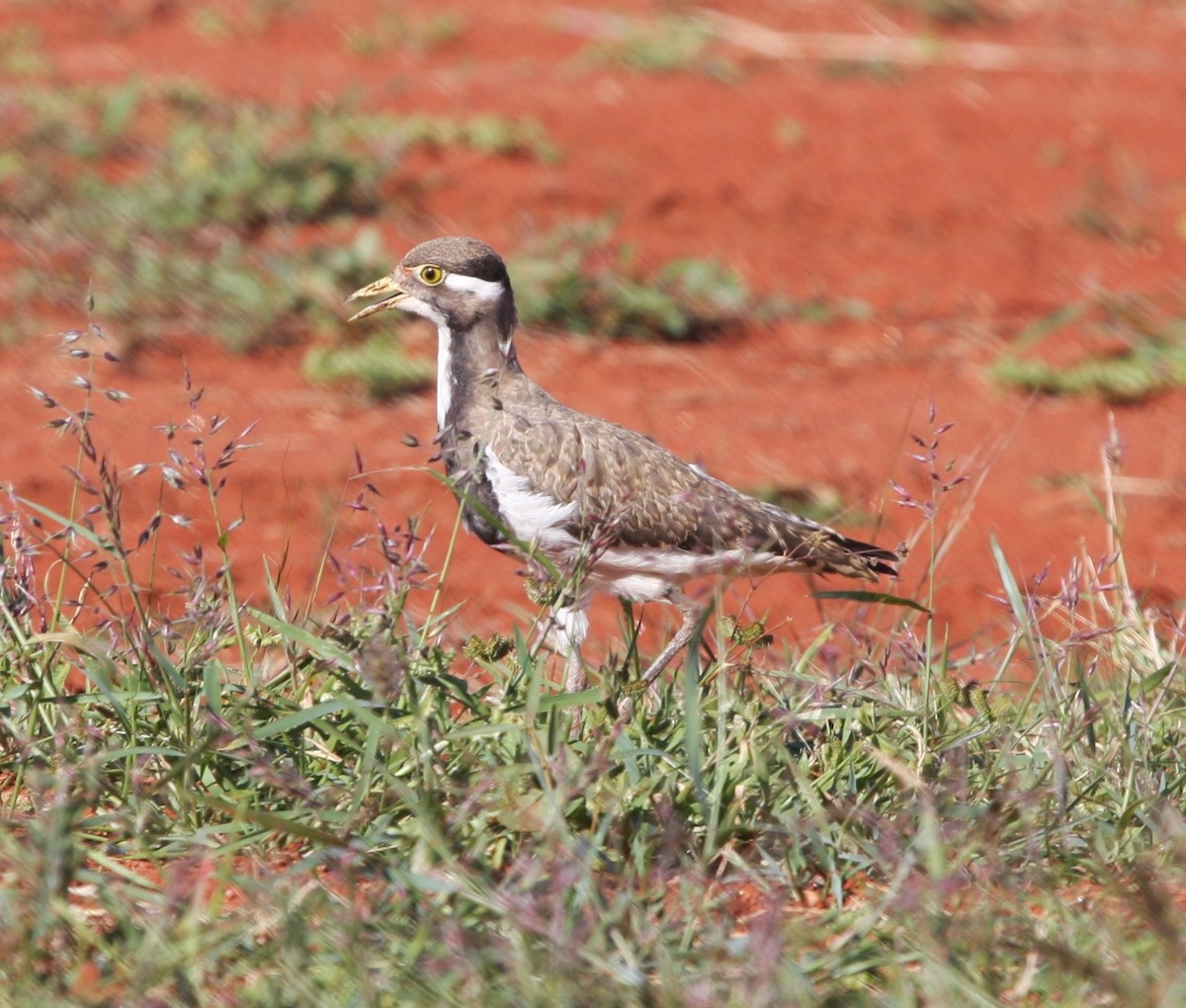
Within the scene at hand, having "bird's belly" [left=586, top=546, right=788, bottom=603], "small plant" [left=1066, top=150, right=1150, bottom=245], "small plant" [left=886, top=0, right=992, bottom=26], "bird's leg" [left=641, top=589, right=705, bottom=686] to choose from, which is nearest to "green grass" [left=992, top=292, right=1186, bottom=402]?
"small plant" [left=1066, top=150, right=1150, bottom=245]

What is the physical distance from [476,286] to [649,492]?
33.4 inches

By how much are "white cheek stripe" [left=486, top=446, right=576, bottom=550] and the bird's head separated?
55 cm

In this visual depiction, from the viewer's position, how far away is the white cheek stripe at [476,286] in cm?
543

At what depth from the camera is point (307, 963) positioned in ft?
10.2

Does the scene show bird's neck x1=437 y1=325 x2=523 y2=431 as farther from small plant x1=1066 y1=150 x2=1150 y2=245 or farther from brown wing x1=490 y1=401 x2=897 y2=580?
small plant x1=1066 y1=150 x2=1150 y2=245

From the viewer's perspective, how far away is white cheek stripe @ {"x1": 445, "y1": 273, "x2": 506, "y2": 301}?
543 cm

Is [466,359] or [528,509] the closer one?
[528,509]

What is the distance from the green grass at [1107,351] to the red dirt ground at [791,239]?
12 cm

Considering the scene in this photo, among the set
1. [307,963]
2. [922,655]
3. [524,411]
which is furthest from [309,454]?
[307,963]

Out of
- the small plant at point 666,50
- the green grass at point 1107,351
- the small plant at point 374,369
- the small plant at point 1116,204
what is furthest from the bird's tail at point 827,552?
the small plant at point 666,50

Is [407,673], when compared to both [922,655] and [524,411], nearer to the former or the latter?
[922,655]

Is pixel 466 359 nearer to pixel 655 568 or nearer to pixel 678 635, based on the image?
pixel 655 568

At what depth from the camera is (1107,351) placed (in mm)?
9062

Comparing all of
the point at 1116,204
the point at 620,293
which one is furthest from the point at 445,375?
the point at 1116,204
